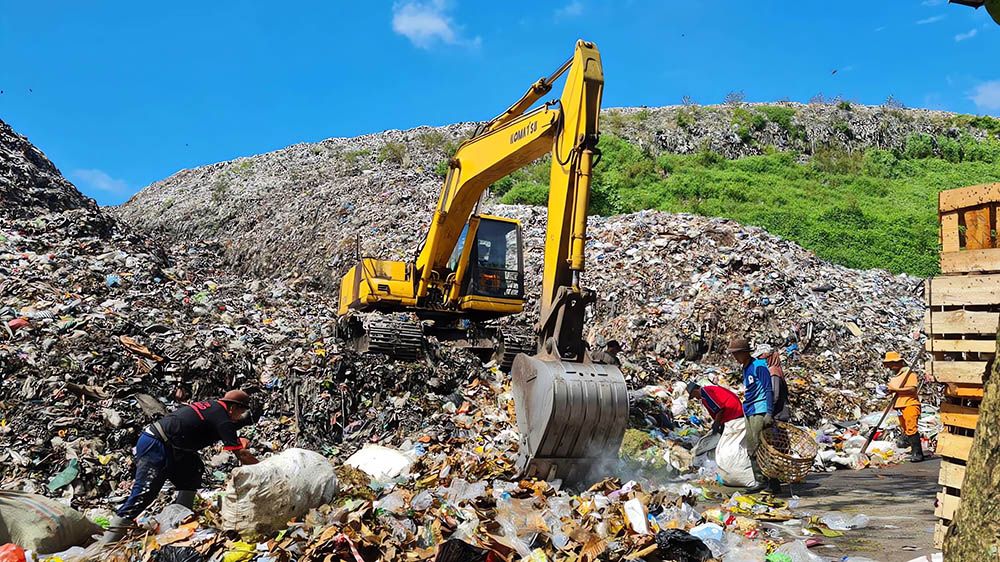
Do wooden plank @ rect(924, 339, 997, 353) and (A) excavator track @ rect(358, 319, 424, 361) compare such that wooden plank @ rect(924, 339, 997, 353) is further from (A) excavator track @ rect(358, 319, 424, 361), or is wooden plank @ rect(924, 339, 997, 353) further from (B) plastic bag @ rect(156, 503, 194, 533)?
(A) excavator track @ rect(358, 319, 424, 361)

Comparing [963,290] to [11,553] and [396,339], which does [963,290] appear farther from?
[396,339]

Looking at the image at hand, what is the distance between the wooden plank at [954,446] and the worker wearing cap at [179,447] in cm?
436

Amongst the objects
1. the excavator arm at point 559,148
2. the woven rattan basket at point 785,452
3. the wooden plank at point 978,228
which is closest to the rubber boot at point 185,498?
the excavator arm at point 559,148

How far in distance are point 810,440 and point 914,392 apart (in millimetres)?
2347

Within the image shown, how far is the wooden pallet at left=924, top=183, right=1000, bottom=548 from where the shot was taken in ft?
11.6

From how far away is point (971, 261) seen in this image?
3.67 metres

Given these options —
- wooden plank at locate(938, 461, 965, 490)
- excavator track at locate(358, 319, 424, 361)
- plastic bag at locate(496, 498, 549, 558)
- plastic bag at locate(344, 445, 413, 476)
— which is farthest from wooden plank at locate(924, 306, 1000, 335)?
excavator track at locate(358, 319, 424, 361)

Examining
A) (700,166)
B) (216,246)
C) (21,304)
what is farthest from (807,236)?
(21,304)

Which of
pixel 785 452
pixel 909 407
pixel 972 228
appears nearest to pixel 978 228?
pixel 972 228

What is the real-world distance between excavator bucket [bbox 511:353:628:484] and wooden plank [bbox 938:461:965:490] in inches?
84.0

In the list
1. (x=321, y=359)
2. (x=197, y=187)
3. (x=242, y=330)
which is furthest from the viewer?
(x=197, y=187)

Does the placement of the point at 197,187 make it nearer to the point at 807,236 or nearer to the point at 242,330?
the point at 242,330

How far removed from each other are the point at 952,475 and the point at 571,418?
235 centimetres

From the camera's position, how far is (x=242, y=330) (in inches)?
405
